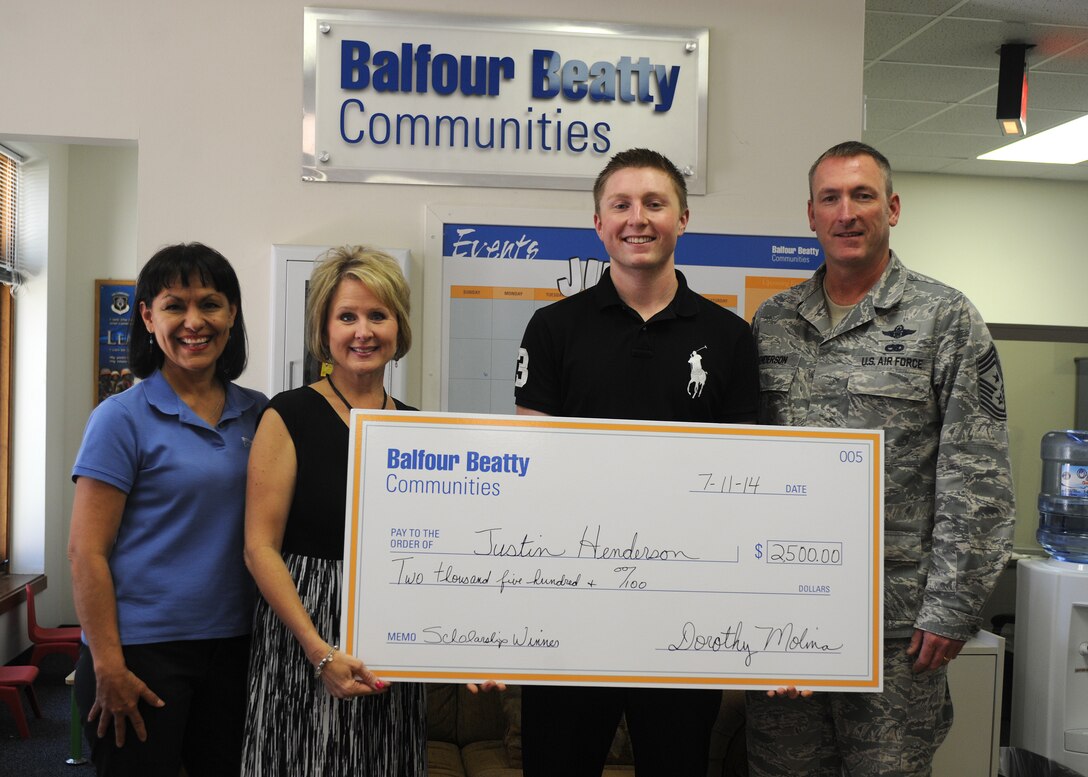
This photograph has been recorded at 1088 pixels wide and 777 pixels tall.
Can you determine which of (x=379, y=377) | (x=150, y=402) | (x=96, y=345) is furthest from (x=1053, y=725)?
(x=96, y=345)

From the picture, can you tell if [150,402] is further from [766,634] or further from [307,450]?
[766,634]

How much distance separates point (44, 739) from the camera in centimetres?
459

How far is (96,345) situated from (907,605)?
5.85m

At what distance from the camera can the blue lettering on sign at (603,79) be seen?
10.1 feet

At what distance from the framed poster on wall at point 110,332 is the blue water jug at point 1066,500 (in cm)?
562

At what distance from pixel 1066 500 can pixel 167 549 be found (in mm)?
3972

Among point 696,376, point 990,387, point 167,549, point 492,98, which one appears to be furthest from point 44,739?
point 990,387

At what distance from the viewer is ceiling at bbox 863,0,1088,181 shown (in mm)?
4074

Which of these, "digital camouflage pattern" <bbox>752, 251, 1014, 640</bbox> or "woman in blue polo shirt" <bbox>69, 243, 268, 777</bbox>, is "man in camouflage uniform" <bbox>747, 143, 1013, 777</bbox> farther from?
"woman in blue polo shirt" <bbox>69, 243, 268, 777</bbox>

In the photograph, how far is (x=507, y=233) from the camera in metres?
3.09

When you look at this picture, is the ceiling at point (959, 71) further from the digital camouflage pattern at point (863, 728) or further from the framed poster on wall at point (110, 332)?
the framed poster on wall at point (110, 332)

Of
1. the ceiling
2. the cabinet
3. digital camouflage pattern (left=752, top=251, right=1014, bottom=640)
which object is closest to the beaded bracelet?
digital camouflage pattern (left=752, top=251, right=1014, bottom=640)

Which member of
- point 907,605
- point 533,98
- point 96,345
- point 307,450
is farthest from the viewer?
point 96,345

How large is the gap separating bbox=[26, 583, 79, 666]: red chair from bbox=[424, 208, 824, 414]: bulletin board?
3542 mm
